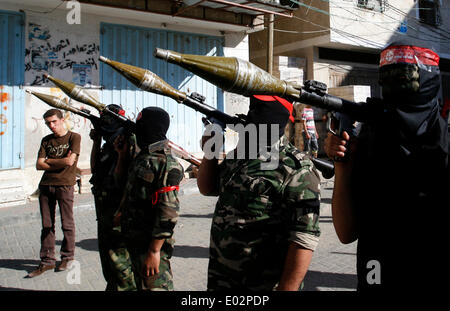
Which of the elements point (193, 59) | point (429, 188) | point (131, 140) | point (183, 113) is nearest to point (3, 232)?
point (131, 140)

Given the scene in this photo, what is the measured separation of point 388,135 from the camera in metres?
1.58

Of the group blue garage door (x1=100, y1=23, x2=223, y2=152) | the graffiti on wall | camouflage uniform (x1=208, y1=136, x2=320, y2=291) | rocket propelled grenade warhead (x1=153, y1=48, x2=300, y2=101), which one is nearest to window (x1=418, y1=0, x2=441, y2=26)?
blue garage door (x1=100, y1=23, x2=223, y2=152)

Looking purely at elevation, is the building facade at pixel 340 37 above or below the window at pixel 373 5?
below

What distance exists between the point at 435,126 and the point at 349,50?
13503mm

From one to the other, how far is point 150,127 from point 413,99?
186cm

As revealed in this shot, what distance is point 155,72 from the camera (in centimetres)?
905

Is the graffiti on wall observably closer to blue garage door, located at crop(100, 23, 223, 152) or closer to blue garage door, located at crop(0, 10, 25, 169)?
blue garage door, located at crop(0, 10, 25, 169)

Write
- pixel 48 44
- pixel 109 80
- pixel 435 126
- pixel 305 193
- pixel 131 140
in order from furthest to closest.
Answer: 1. pixel 109 80
2. pixel 48 44
3. pixel 131 140
4. pixel 305 193
5. pixel 435 126

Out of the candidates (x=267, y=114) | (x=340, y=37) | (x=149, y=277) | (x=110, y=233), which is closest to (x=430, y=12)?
(x=340, y=37)

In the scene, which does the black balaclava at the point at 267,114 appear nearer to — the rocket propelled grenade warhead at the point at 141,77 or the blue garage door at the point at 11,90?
the rocket propelled grenade warhead at the point at 141,77

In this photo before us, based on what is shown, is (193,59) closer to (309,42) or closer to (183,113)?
(183,113)

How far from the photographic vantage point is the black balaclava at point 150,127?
2.84 m

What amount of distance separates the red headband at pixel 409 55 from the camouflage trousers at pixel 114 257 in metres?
2.30

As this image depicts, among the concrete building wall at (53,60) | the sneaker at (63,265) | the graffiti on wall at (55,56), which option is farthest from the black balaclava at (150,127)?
the graffiti on wall at (55,56)
